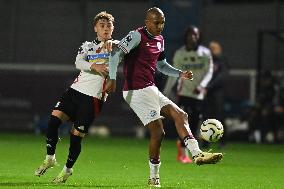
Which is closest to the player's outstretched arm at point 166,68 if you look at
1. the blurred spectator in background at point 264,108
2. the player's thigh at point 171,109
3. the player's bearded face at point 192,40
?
the player's thigh at point 171,109

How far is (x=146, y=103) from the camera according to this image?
Answer: 1250 cm

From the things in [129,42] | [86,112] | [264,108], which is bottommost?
[264,108]

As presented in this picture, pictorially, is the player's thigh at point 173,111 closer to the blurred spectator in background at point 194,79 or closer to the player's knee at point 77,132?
the player's knee at point 77,132

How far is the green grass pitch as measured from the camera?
12.9 metres

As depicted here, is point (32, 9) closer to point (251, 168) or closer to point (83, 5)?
point (83, 5)

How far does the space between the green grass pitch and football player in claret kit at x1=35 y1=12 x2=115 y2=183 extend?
41cm

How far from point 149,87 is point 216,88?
31.3 feet

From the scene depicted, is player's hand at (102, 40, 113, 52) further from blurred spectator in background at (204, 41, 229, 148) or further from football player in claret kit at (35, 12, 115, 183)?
blurred spectator in background at (204, 41, 229, 148)

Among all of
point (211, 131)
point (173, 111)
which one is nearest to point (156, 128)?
point (173, 111)

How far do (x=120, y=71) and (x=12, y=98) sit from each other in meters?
3.07

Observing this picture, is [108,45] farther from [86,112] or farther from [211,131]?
[211,131]

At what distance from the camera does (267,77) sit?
25438 mm

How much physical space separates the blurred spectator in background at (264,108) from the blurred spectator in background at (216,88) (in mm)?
3052

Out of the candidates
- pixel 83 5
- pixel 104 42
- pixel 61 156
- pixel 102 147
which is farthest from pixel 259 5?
pixel 104 42
